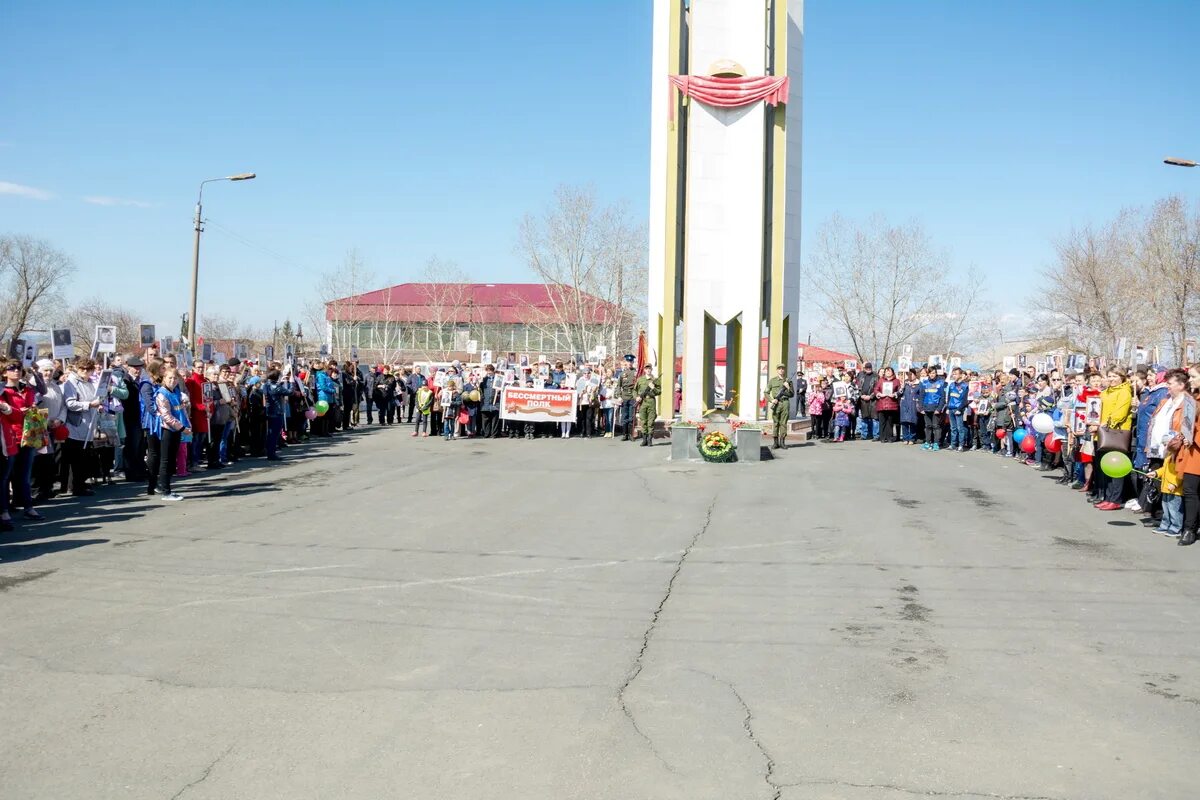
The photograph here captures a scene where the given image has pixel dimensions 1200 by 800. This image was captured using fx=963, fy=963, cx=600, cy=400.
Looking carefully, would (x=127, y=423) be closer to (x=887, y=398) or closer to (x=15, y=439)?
(x=15, y=439)

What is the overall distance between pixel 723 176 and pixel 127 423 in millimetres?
18249

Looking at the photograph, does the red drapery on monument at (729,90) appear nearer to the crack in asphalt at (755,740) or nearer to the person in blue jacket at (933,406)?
the person in blue jacket at (933,406)

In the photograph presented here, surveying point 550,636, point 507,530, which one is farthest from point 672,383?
point 550,636

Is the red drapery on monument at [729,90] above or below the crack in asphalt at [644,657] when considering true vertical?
above

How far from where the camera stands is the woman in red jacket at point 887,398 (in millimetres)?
25812

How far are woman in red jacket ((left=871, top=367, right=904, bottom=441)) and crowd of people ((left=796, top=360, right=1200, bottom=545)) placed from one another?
27mm

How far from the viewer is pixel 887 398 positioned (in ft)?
84.8

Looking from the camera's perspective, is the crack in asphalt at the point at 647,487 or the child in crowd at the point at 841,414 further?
the child in crowd at the point at 841,414

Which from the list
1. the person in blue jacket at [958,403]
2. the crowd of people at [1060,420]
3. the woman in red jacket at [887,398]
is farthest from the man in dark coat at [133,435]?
the woman in red jacket at [887,398]

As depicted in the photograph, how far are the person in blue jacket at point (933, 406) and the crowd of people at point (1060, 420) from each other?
0.03m

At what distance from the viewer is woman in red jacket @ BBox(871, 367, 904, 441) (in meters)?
25.8

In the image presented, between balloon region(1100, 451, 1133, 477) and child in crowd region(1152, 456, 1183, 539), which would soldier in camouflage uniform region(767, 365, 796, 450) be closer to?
balloon region(1100, 451, 1133, 477)

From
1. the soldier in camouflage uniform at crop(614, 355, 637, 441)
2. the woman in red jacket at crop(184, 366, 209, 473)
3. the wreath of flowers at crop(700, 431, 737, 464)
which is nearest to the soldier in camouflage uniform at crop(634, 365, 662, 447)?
the soldier in camouflage uniform at crop(614, 355, 637, 441)

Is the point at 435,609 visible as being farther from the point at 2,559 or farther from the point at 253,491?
the point at 253,491
